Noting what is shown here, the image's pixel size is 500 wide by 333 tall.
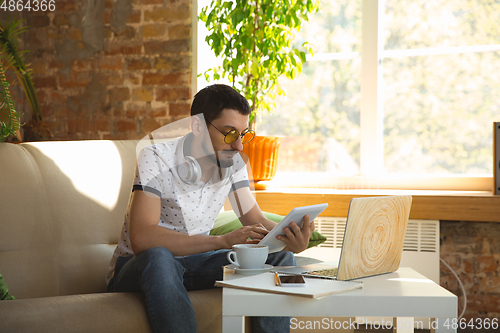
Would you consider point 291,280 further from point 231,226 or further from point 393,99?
point 393,99

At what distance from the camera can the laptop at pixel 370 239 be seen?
38.3 inches

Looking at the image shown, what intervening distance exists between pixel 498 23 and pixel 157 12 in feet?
6.19

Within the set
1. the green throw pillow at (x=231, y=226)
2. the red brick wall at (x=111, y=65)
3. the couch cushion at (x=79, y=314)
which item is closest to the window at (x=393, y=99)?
the red brick wall at (x=111, y=65)

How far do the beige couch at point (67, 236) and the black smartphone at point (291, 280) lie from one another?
18.4 inches

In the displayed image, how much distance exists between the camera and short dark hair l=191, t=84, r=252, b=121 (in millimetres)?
1491

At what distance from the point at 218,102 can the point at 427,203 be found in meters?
1.17

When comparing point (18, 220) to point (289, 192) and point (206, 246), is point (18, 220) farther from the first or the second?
point (289, 192)

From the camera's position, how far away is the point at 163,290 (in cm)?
117

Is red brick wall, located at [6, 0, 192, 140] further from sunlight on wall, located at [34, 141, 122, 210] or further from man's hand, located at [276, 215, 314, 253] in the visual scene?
man's hand, located at [276, 215, 314, 253]

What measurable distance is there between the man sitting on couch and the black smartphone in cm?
23

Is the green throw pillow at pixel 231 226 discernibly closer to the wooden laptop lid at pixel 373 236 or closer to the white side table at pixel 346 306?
the wooden laptop lid at pixel 373 236

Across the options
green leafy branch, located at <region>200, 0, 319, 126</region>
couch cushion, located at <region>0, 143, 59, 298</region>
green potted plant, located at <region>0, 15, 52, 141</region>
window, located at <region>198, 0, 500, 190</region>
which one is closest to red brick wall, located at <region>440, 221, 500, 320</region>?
window, located at <region>198, 0, 500, 190</region>

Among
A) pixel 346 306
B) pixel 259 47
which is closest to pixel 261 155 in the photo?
pixel 259 47

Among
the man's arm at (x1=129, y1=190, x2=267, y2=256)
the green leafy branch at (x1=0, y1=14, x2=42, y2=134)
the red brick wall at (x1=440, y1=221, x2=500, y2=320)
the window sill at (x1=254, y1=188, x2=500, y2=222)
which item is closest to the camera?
the man's arm at (x1=129, y1=190, x2=267, y2=256)
